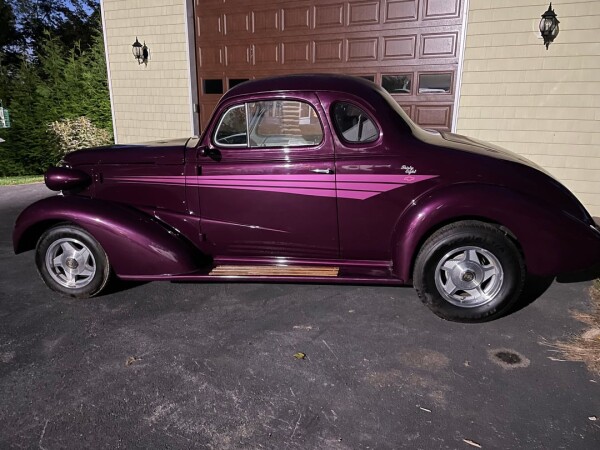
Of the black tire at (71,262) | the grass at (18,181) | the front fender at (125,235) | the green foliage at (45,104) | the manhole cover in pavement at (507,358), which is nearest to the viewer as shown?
the manhole cover in pavement at (507,358)

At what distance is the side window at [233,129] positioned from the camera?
412 cm

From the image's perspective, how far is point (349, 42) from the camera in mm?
8211

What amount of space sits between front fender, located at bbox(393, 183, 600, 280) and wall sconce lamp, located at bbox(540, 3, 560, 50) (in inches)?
166

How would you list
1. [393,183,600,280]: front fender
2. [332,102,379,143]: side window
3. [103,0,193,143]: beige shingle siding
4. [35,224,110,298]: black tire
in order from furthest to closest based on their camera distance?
[103,0,193,143]: beige shingle siding < [35,224,110,298]: black tire < [332,102,379,143]: side window < [393,183,600,280]: front fender

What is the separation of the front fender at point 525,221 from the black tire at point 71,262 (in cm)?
277

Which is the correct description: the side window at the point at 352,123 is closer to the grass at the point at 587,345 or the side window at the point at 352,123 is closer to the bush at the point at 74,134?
the grass at the point at 587,345

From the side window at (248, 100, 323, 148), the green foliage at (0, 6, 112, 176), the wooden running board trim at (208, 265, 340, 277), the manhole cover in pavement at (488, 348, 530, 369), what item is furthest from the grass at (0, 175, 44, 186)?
the manhole cover in pavement at (488, 348, 530, 369)

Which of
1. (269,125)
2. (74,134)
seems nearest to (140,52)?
(74,134)

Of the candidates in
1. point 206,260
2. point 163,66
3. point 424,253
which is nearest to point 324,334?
point 424,253

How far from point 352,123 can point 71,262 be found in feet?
9.25

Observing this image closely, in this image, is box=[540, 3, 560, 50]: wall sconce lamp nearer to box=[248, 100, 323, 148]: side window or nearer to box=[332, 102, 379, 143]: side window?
box=[332, 102, 379, 143]: side window

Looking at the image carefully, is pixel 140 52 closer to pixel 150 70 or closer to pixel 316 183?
pixel 150 70

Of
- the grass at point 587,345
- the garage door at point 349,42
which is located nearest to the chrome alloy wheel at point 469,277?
the grass at point 587,345

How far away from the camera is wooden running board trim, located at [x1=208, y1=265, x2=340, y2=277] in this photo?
4039 millimetres
